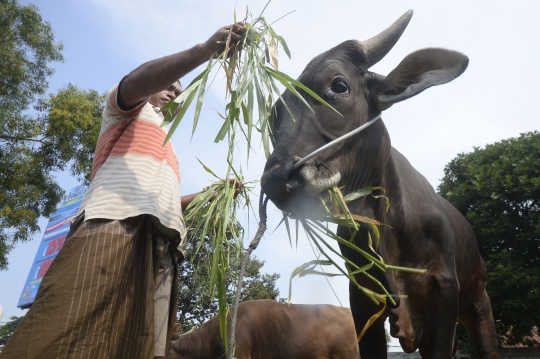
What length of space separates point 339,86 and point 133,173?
1264 millimetres

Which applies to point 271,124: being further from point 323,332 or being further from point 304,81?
point 323,332

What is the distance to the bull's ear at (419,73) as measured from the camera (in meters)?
2.95

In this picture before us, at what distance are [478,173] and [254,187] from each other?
841 centimetres

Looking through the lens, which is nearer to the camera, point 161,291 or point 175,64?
point 175,64

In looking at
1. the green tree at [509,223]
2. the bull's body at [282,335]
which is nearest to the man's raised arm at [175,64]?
the bull's body at [282,335]

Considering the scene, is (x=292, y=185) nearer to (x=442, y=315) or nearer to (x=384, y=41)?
(x=384, y=41)

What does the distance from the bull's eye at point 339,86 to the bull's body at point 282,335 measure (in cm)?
728

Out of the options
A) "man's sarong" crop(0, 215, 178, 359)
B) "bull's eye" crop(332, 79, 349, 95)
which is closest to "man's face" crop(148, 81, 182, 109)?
"man's sarong" crop(0, 215, 178, 359)

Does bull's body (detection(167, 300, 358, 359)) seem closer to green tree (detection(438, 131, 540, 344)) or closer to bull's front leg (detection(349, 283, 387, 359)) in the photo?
green tree (detection(438, 131, 540, 344))

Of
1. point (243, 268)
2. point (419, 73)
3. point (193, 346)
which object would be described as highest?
point (193, 346)

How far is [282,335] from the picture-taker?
31.8 feet

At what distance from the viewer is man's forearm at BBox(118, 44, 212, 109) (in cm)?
244

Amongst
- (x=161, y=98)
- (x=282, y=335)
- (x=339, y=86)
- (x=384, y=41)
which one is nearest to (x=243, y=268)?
(x=339, y=86)

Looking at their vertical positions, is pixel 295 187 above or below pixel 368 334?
above
